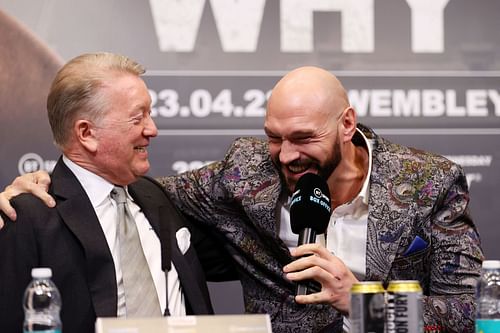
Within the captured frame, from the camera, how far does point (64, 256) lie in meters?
2.91

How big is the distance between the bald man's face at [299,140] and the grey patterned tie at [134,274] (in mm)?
500

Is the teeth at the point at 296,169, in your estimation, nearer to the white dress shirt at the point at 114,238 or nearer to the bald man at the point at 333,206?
the bald man at the point at 333,206

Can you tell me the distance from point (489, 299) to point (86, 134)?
1.26 m

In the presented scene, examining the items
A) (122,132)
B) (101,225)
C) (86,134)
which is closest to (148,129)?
(122,132)

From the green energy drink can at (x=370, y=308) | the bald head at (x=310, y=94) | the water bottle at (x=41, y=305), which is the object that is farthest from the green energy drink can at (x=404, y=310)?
the bald head at (x=310, y=94)

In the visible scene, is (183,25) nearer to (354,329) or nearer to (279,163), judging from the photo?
(279,163)

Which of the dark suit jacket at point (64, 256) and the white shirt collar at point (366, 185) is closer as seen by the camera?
the dark suit jacket at point (64, 256)

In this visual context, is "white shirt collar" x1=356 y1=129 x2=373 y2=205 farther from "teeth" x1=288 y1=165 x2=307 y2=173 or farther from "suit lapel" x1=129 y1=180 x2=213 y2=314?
"suit lapel" x1=129 y1=180 x2=213 y2=314

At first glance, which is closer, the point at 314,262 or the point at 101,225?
the point at 314,262

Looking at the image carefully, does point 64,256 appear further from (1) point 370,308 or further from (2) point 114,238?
(1) point 370,308

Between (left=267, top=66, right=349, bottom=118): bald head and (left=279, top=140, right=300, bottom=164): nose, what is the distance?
107 millimetres

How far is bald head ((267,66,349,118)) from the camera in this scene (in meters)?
3.21

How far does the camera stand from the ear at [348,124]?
3301 mm

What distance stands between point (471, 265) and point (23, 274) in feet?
4.37
